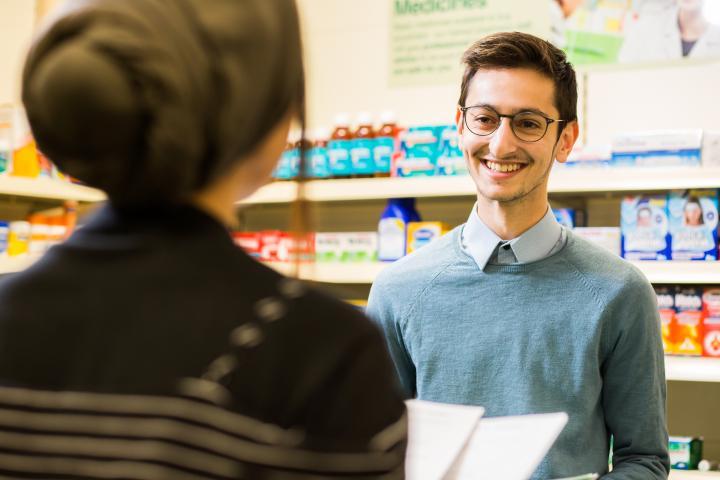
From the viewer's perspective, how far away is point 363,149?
3.51 meters

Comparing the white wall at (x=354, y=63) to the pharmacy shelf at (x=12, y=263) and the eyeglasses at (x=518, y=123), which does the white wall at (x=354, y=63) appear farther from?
the eyeglasses at (x=518, y=123)

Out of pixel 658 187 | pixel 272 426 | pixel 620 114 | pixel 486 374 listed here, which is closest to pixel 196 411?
pixel 272 426

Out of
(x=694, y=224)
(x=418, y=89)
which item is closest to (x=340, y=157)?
(x=418, y=89)

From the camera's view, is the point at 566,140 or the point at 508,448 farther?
the point at 566,140

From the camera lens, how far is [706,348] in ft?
9.79

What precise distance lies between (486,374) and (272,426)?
1.23m

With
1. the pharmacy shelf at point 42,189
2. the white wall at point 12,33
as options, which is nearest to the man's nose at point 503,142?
the pharmacy shelf at point 42,189

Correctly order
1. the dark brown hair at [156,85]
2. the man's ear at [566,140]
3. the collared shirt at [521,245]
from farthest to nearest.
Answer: the man's ear at [566,140] < the collared shirt at [521,245] < the dark brown hair at [156,85]

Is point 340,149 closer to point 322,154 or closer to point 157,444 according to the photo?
point 322,154

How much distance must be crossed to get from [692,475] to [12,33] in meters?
A: 4.52

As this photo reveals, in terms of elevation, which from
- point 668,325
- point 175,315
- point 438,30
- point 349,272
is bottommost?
point 668,325

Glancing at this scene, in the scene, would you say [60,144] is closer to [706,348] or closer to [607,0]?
[706,348]

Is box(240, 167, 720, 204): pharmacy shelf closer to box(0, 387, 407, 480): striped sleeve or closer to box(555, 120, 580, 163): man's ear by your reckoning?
box(555, 120, 580, 163): man's ear

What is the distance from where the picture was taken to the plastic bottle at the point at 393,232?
3.42 m
